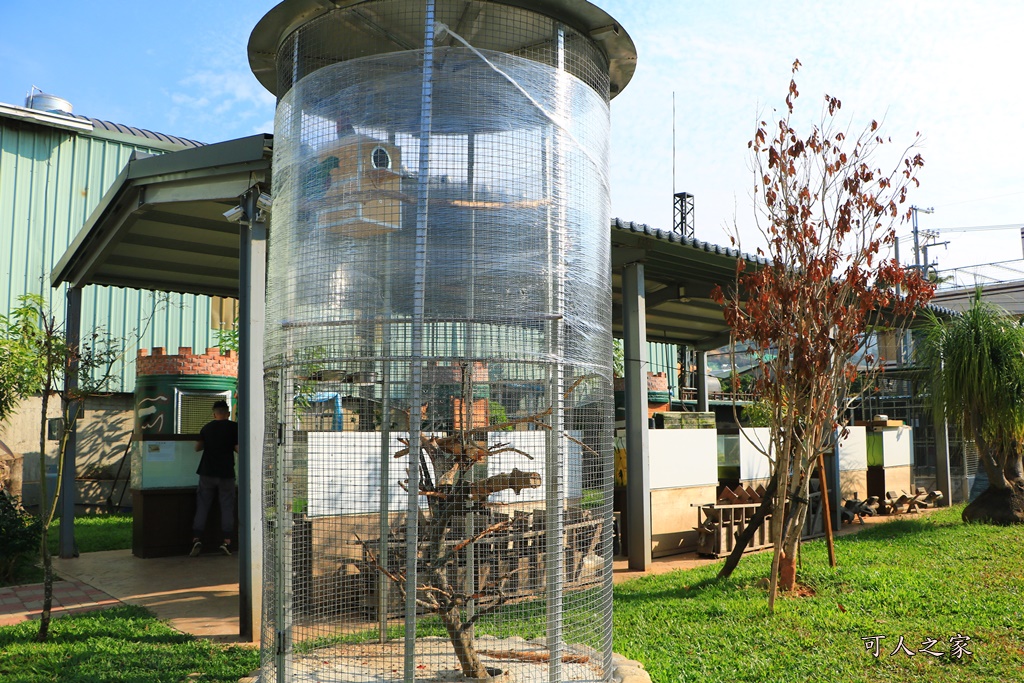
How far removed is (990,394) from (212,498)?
11.1 m

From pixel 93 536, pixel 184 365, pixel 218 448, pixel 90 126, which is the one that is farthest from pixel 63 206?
pixel 218 448

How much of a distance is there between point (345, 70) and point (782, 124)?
14.1ft

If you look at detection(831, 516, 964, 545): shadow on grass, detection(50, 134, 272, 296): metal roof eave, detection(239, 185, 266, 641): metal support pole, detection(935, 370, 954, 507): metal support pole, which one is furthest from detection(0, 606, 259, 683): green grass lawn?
detection(935, 370, 954, 507): metal support pole

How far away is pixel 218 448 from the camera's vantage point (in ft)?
31.8

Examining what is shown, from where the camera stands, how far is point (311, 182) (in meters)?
3.95

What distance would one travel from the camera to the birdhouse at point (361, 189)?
3.78 metres

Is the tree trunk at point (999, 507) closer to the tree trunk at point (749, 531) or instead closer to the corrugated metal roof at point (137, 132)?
the tree trunk at point (749, 531)

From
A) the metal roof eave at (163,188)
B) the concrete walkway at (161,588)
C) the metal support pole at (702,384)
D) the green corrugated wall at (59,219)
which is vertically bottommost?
the concrete walkway at (161,588)

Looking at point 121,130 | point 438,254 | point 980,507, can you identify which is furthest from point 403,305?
point 121,130

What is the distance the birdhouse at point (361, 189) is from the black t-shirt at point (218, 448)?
21.4 feet

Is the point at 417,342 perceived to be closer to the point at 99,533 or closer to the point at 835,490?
the point at 835,490

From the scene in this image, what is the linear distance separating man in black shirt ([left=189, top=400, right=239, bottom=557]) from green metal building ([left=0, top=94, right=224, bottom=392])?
5341mm

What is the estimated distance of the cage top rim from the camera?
158 inches

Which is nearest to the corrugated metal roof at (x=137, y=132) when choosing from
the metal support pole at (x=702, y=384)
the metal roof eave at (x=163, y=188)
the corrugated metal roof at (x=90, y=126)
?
the corrugated metal roof at (x=90, y=126)
